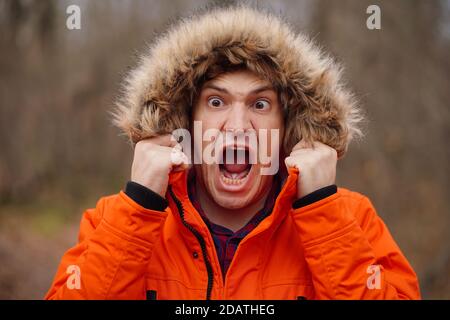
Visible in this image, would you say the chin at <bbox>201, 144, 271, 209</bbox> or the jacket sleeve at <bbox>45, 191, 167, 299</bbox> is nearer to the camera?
the jacket sleeve at <bbox>45, 191, 167, 299</bbox>

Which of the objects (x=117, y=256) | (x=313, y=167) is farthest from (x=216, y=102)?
(x=117, y=256)

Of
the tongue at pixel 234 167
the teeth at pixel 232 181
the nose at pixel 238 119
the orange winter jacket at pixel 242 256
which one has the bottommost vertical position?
the orange winter jacket at pixel 242 256

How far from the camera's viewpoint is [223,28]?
2.72 m

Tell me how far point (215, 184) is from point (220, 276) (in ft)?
1.57

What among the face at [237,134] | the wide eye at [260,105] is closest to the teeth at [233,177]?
the face at [237,134]

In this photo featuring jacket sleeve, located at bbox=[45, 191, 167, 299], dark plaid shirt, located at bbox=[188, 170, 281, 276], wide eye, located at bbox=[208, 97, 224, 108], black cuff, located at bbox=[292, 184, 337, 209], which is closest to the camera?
jacket sleeve, located at bbox=[45, 191, 167, 299]

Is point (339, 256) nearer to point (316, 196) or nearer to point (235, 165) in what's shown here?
point (316, 196)

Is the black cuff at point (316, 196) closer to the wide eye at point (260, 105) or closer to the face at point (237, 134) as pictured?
the face at point (237, 134)

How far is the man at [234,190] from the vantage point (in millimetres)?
2334

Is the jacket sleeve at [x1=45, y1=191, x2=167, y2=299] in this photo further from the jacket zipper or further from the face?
the face

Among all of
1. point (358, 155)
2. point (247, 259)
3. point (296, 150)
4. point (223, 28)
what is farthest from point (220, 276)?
point (358, 155)

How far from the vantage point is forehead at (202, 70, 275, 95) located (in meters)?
2.67

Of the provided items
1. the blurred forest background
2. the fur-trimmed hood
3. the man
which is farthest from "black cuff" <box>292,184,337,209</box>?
the blurred forest background
